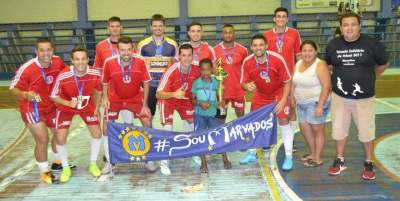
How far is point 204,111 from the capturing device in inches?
240

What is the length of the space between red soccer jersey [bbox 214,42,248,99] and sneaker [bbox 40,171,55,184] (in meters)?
2.87

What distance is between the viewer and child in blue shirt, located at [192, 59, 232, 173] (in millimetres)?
5934

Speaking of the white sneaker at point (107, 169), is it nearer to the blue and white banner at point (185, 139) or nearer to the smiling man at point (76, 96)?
the smiling man at point (76, 96)

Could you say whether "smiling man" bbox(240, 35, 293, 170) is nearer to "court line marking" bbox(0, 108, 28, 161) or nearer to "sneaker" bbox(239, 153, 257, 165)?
"sneaker" bbox(239, 153, 257, 165)

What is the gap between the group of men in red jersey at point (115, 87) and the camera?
574 cm

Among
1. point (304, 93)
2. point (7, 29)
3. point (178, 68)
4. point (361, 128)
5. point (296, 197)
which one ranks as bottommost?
point (296, 197)

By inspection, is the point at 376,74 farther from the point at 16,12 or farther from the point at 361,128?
the point at 16,12

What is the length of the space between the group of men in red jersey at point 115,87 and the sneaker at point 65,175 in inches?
0.5

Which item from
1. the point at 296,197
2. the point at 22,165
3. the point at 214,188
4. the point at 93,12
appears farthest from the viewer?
the point at 93,12

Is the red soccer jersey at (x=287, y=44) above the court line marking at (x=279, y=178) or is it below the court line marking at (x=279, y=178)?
above

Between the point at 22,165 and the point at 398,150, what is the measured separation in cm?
605

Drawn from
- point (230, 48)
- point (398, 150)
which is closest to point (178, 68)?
point (230, 48)

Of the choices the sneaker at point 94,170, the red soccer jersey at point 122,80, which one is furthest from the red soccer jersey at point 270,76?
the sneaker at point 94,170

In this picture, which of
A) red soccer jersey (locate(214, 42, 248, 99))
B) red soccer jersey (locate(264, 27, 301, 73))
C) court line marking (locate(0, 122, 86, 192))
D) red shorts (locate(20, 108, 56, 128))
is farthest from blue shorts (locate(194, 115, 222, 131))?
court line marking (locate(0, 122, 86, 192))
